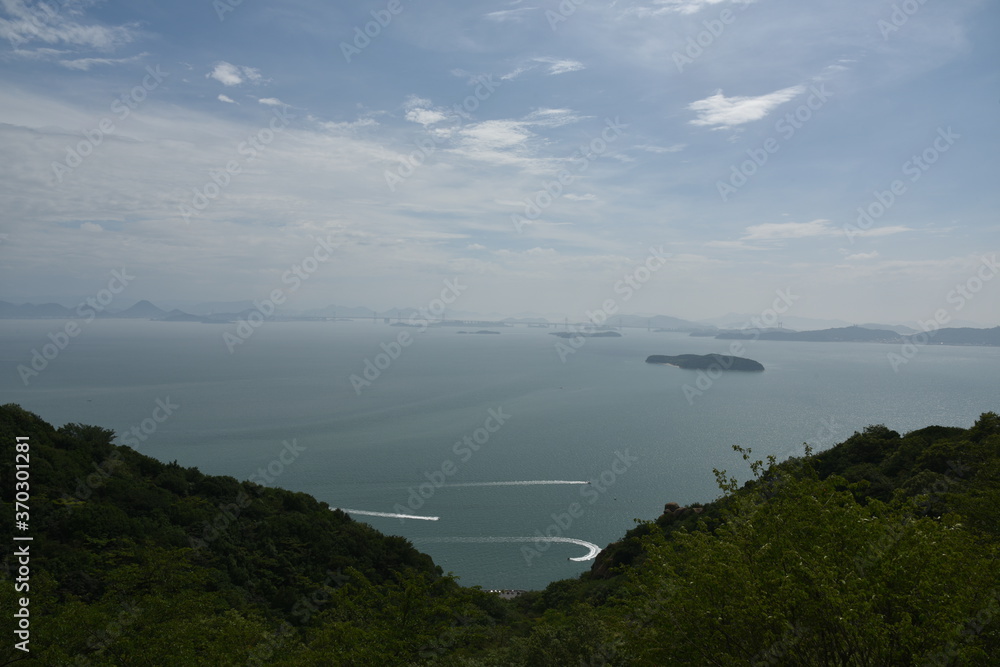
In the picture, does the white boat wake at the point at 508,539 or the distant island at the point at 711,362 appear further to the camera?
the distant island at the point at 711,362

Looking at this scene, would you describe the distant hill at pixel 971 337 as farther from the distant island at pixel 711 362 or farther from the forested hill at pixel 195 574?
the forested hill at pixel 195 574

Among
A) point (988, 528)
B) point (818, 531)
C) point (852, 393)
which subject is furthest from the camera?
point (852, 393)

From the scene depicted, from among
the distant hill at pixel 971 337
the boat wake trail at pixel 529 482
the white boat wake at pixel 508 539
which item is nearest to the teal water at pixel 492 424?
the white boat wake at pixel 508 539

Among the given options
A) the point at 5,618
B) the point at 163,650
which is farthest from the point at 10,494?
the point at 163,650

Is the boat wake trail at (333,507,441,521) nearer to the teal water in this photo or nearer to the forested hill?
the teal water

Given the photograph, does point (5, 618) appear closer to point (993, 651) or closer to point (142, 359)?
point (993, 651)

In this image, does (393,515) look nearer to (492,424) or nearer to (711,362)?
(492,424)

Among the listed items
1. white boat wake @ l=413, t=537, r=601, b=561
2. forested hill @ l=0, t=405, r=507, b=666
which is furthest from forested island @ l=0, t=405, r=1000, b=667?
white boat wake @ l=413, t=537, r=601, b=561
